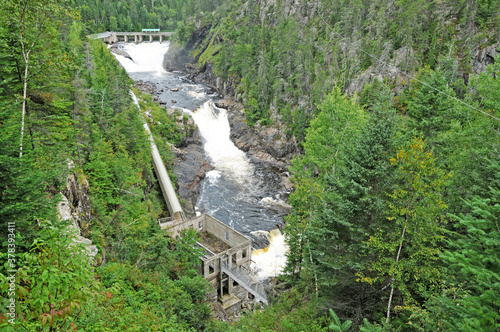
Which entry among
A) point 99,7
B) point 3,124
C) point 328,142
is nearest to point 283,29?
point 328,142

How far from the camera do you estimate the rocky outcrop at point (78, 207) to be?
14250mm

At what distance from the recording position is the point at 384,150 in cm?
1305

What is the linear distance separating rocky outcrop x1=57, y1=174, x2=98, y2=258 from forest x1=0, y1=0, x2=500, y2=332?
0.21 meters

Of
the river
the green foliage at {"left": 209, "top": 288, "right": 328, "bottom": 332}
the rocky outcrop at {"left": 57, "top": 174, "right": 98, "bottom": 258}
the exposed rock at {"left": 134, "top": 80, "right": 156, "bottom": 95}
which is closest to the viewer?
the green foliage at {"left": 209, "top": 288, "right": 328, "bottom": 332}

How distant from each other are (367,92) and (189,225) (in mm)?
29428

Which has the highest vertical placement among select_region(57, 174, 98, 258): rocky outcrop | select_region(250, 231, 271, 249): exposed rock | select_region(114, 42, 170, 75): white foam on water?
select_region(114, 42, 170, 75): white foam on water

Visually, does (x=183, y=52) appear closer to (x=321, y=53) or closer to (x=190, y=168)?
(x=321, y=53)

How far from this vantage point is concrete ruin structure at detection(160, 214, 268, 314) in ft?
85.2

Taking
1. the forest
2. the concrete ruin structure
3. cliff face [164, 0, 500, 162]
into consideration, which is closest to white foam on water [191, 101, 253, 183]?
cliff face [164, 0, 500, 162]

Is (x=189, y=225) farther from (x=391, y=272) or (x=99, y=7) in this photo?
(x=99, y=7)

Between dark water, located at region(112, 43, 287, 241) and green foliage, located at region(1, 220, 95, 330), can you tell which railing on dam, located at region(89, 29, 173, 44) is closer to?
dark water, located at region(112, 43, 287, 241)

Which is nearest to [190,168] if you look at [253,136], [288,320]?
[253,136]

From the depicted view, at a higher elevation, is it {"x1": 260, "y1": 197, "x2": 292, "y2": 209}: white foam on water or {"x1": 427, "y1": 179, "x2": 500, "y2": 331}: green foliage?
{"x1": 427, "y1": 179, "x2": 500, "y2": 331}: green foliage

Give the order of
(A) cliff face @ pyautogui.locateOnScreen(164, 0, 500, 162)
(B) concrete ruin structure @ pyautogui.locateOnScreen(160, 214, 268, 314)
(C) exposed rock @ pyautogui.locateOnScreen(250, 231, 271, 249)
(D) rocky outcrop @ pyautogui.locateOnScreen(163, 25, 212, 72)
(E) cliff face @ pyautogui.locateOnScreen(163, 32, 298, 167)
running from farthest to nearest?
(D) rocky outcrop @ pyautogui.locateOnScreen(163, 25, 212, 72) < (E) cliff face @ pyautogui.locateOnScreen(163, 32, 298, 167) < (A) cliff face @ pyautogui.locateOnScreen(164, 0, 500, 162) < (C) exposed rock @ pyautogui.locateOnScreen(250, 231, 271, 249) < (B) concrete ruin structure @ pyautogui.locateOnScreen(160, 214, 268, 314)
